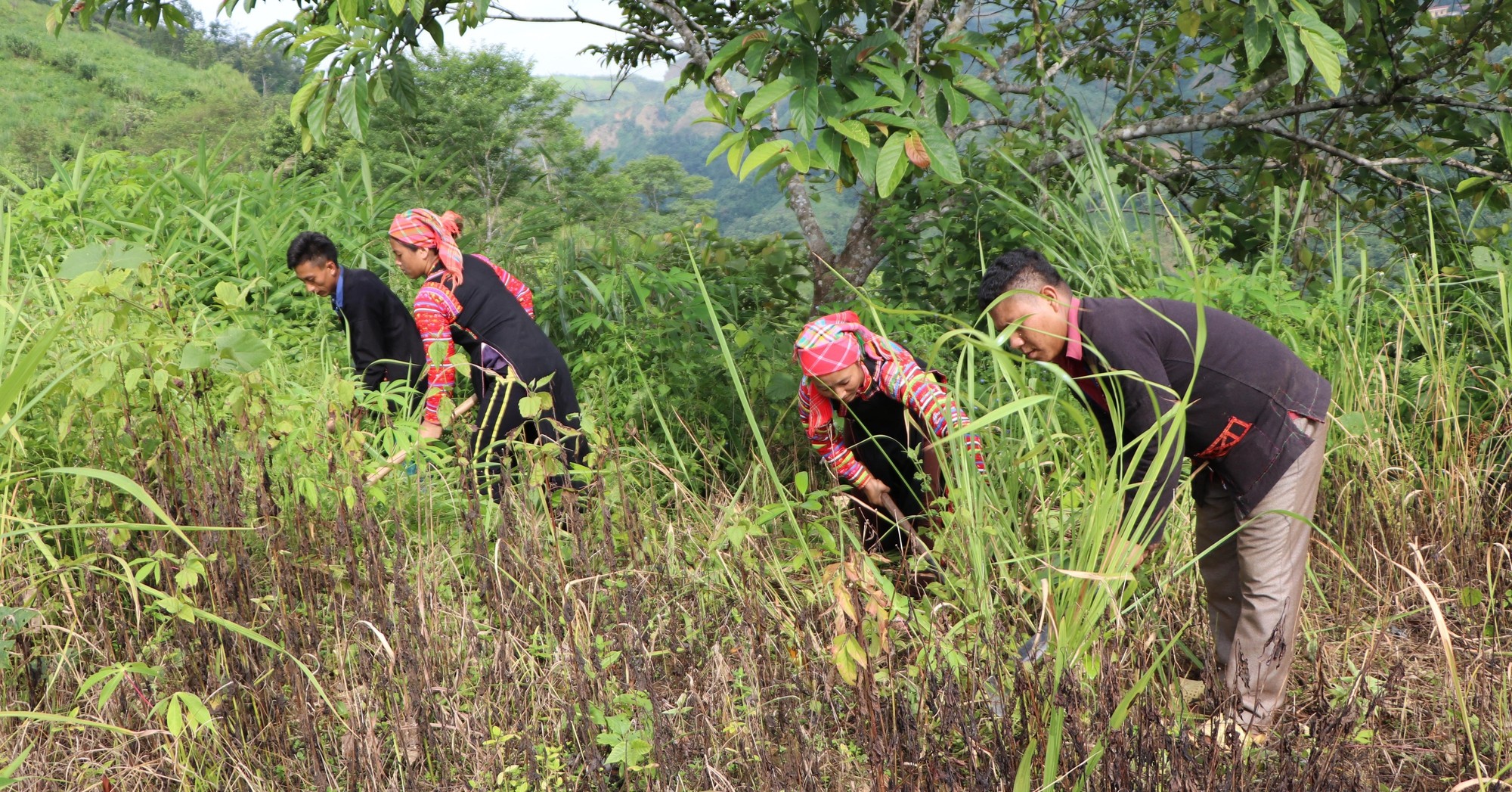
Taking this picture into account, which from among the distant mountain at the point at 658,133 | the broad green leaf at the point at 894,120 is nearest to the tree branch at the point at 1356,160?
the broad green leaf at the point at 894,120

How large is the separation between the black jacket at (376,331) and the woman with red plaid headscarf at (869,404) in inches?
78.2

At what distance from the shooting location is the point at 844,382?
294 cm

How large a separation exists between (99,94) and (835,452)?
181ft

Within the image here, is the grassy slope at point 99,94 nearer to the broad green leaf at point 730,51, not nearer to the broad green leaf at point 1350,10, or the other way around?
the broad green leaf at point 730,51

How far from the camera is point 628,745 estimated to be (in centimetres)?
190

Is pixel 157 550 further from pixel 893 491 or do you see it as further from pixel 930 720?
pixel 893 491

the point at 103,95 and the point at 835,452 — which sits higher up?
the point at 835,452

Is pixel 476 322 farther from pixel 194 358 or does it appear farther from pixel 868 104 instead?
pixel 868 104

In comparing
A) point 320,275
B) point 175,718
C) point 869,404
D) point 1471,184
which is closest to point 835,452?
point 869,404

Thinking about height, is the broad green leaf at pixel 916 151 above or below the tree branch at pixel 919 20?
below

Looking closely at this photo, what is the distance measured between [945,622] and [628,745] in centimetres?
87

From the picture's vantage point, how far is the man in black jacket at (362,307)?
426 cm

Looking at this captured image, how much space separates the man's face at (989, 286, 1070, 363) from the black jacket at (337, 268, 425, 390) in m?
2.75

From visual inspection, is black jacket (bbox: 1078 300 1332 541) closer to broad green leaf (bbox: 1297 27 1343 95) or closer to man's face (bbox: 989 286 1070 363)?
man's face (bbox: 989 286 1070 363)
